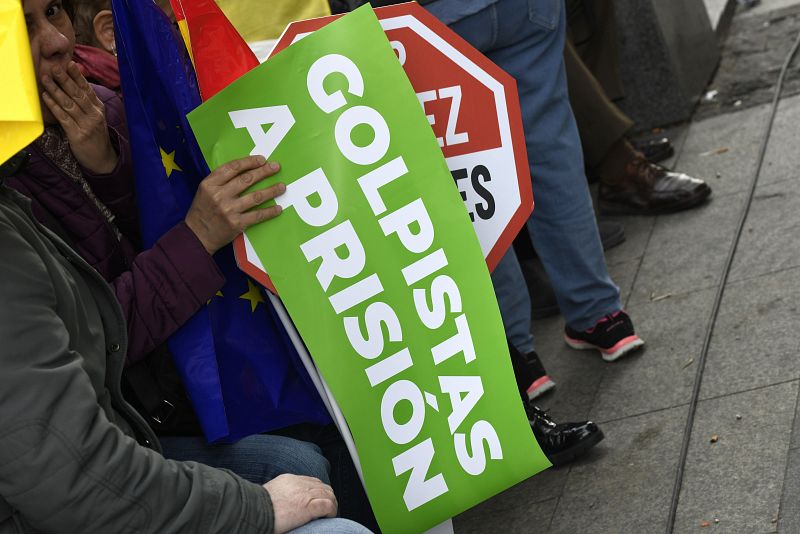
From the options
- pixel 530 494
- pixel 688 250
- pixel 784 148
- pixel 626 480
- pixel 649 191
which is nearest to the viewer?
pixel 626 480

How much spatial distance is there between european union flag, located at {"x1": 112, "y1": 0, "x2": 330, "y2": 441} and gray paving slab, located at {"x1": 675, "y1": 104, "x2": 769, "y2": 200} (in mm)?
2879

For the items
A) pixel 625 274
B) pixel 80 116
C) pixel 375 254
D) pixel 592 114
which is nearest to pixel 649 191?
pixel 592 114

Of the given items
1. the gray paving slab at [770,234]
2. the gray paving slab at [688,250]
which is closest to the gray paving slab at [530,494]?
the gray paving slab at [688,250]

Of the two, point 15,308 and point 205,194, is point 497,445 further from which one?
point 15,308

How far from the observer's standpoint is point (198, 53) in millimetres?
2238

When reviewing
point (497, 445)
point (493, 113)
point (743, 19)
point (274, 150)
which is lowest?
point (743, 19)

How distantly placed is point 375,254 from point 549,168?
1.47 metres

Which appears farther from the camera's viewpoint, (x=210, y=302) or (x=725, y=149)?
(x=725, y=149)

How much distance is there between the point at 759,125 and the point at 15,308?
4.36 m

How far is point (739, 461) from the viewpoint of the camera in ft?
9.62

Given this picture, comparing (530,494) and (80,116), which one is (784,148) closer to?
(530,494)

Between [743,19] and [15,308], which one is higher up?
[15,308]

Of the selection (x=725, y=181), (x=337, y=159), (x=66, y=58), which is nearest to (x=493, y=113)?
(x=337, y=159)

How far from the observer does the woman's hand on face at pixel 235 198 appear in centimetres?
219
